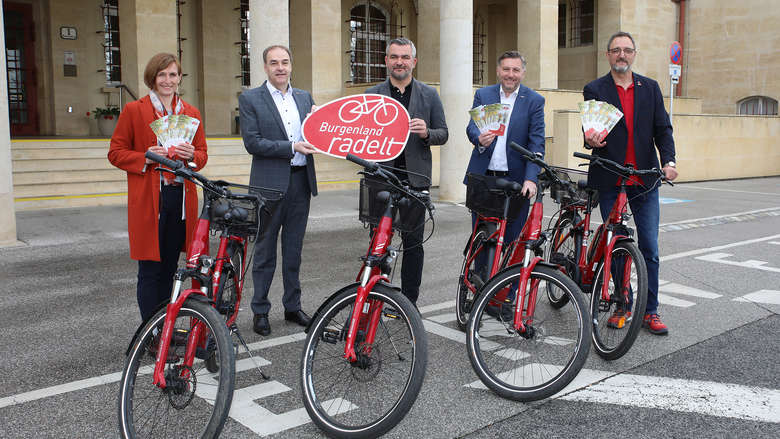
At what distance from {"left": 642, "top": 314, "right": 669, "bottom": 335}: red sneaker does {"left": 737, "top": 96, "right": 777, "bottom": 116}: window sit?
2673 cm

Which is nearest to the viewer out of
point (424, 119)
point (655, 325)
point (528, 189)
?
point (528, 189)

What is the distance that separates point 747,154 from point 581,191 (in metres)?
20.3

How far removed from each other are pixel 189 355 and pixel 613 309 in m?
2.87

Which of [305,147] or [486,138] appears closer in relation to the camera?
[305,147]

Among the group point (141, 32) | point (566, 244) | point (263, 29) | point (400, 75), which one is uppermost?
point (141, 32)

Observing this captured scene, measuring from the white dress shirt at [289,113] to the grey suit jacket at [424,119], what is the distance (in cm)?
58

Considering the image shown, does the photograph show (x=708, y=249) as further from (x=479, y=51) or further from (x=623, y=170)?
(x=479, y=51)

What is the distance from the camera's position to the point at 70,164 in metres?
13.4

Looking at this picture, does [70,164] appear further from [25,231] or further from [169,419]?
[169,419]

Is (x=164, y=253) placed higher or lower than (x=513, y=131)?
lower

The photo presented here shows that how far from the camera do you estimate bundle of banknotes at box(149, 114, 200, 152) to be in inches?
155

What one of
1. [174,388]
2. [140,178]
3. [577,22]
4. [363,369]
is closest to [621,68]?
[363,369]

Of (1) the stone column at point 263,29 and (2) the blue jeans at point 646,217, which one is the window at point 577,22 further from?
(2) the blue jeans at point 646,217

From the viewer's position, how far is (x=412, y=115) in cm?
491
